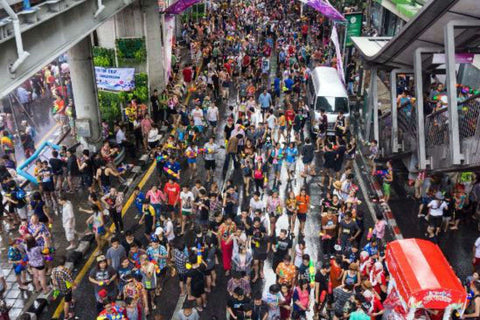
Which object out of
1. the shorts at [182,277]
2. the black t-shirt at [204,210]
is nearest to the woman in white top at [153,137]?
the black t-shirt at [204,210]

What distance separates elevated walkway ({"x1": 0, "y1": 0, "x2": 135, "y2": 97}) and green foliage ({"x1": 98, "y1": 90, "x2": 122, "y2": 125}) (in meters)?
6.35

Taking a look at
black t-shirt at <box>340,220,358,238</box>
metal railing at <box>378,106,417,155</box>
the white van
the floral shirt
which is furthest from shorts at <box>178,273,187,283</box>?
the white van

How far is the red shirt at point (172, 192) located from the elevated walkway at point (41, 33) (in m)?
4.51

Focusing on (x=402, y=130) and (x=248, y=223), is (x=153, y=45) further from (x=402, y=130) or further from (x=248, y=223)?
(x=248, y=223)

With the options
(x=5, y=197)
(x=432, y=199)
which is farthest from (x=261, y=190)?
(x=5, y=197)

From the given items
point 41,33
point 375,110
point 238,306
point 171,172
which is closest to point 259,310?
point 238,306

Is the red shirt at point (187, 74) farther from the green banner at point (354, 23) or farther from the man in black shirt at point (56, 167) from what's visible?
the man in black shirt at point (56, 167)

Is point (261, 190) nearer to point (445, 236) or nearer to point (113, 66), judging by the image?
point (445, 236)

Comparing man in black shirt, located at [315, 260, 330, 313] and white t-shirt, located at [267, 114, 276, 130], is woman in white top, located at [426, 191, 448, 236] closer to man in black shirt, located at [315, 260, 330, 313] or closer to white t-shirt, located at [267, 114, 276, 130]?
man in black shirt, located at [315, 260, 330, 313]

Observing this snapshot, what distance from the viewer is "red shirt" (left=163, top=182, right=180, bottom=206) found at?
13.9 meters

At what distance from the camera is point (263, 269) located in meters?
12.5

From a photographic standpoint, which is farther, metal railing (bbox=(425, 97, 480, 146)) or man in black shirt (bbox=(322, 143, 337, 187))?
man in black shirt (bbox=(322, 143, 337, 187))

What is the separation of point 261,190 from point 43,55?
781cm

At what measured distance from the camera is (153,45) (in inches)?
877
